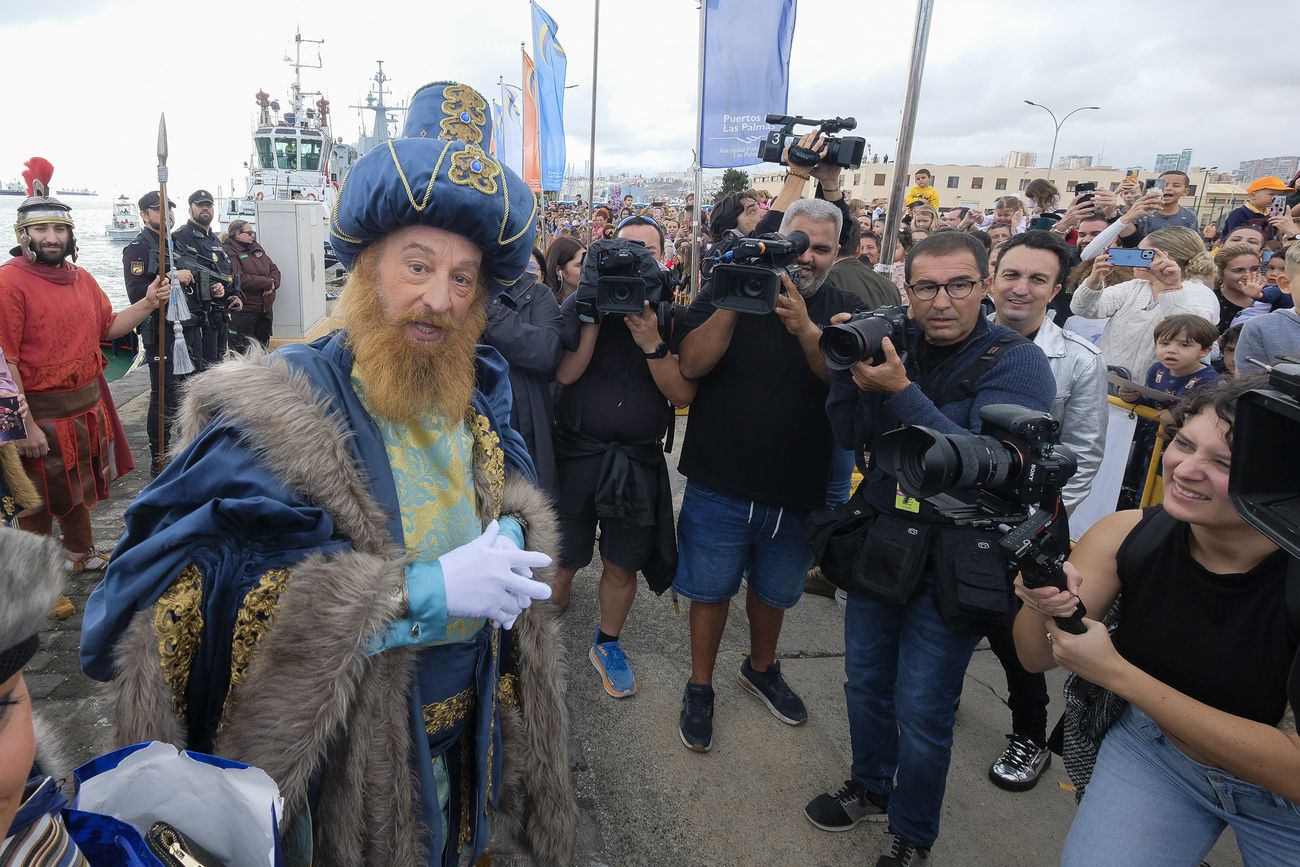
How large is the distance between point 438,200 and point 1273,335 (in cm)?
344

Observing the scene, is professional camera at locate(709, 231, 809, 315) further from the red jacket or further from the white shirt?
the red jacket

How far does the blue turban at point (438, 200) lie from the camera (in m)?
1.44

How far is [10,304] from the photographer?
3.35m

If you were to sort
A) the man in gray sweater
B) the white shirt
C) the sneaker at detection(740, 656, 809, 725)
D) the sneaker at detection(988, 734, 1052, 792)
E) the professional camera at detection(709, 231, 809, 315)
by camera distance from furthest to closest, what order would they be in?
the white shirt
the man in gray sweater
the sneaker at detection(740, 656, 809, 725)
the sneaker at detection(988, 734, 1052, 792)
the professional camera at detection(709, 231, 809, 315)

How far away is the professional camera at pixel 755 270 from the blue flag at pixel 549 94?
7.68m

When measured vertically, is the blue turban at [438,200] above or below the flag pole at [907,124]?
below

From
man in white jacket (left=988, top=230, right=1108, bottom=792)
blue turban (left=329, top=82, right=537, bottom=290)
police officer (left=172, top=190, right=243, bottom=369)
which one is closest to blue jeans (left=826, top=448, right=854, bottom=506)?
man in white jacket (left=988, top=230, right=1108, bottom=792)

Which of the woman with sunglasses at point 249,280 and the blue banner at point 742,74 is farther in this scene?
the woman with sunglasses at point 249,280

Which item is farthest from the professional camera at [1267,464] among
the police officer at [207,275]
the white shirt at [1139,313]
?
the police officer at [207,275]

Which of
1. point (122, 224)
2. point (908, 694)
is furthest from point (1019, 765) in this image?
point (122, 224)

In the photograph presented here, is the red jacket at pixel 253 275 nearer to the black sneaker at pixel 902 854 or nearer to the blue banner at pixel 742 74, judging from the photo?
the blue banner at pixel 742 74

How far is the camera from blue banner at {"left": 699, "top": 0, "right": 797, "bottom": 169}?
4.49m

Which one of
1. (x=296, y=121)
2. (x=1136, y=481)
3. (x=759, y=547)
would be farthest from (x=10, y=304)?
(x=296, y=121)

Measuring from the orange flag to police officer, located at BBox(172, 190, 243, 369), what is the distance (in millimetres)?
4143
